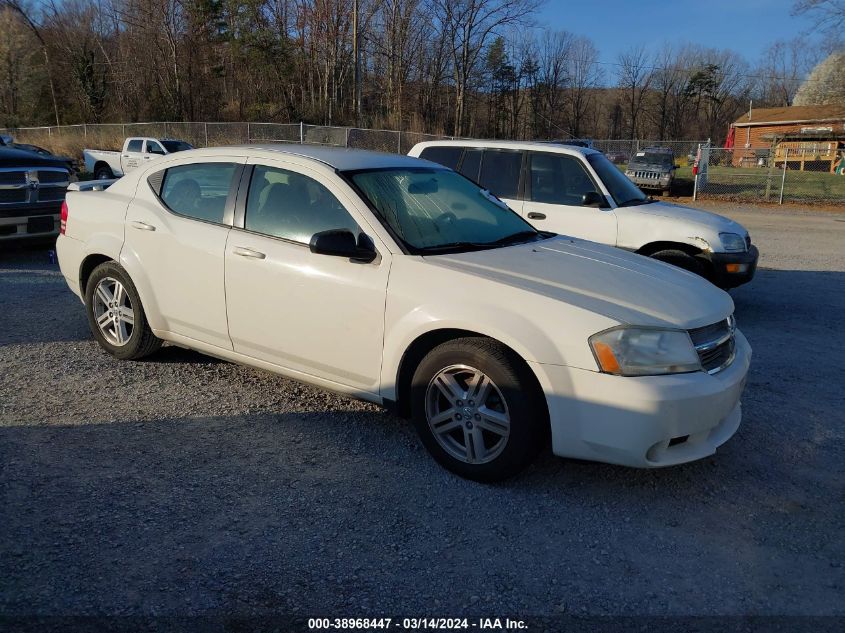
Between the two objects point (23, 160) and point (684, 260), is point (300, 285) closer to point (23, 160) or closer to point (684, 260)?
point (684, 260)

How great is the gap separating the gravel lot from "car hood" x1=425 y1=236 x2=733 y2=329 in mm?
948

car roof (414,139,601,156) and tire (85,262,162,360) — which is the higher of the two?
car roof (414,139,601,156)

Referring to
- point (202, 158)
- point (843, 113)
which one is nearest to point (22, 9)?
point (843, 113)

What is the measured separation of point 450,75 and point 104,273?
44332 millimetres

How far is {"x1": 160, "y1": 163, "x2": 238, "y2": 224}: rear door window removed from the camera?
4.61 meters

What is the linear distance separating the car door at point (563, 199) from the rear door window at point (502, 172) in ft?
0.46

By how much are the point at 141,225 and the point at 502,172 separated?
4.47 meters

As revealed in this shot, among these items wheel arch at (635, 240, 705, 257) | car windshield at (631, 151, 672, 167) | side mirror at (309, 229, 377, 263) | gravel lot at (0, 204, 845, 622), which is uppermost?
car windshield at (631, 151, 672, 167)

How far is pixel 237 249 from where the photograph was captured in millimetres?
4336

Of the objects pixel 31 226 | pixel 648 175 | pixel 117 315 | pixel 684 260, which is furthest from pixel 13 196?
pixel 648 175

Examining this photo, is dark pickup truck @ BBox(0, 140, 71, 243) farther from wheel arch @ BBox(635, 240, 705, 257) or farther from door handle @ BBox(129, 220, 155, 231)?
wheel arch @ BBox(635, 240, 705, 257)

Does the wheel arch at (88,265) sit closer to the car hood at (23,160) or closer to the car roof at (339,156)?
the car roof at (339,156)

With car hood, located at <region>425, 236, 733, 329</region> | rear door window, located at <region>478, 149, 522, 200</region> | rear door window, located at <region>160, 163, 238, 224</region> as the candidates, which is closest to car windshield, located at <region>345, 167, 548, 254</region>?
car hood, located at <region>425, 236, 733, 329</region>

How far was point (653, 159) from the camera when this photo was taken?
26.1 m
